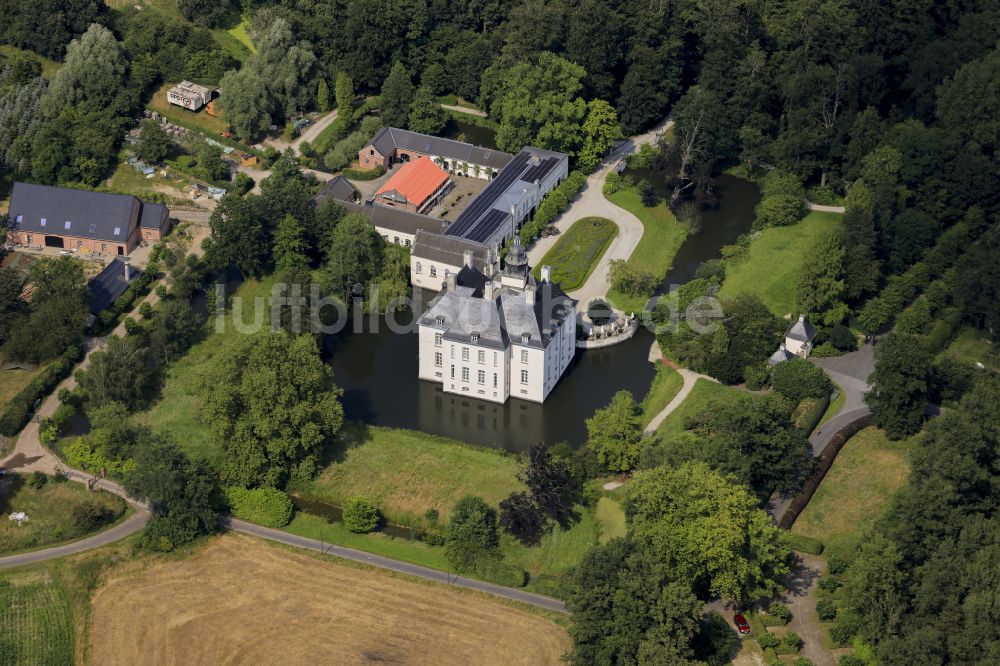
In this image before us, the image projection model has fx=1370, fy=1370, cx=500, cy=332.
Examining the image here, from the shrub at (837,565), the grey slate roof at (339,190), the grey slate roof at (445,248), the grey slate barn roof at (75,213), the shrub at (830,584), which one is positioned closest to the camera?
the shrub at (830,584)

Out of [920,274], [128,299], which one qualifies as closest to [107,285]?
[128,299]

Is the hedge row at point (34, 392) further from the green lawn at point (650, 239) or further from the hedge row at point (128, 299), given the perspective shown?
the green lawn at point (650, 239)

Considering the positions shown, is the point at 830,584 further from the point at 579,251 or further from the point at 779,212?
the point at 779,212

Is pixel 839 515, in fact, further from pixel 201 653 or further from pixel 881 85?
pixel 881 85

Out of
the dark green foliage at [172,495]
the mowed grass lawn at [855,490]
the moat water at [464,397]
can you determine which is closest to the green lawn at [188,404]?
the dark green foliage at [172,495]

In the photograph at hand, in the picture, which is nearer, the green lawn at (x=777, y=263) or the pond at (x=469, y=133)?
the green lawn at (x=777, y=263)


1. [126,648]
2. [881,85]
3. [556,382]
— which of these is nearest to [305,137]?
[556,382]

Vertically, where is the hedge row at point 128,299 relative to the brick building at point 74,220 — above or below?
below

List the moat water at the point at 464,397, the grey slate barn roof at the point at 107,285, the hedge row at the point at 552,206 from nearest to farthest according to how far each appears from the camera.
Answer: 1. the moat water at the point at 464,397
2. the grey slate barn roof at the point at 107,285
3. the hedge row at the point at 552,206
